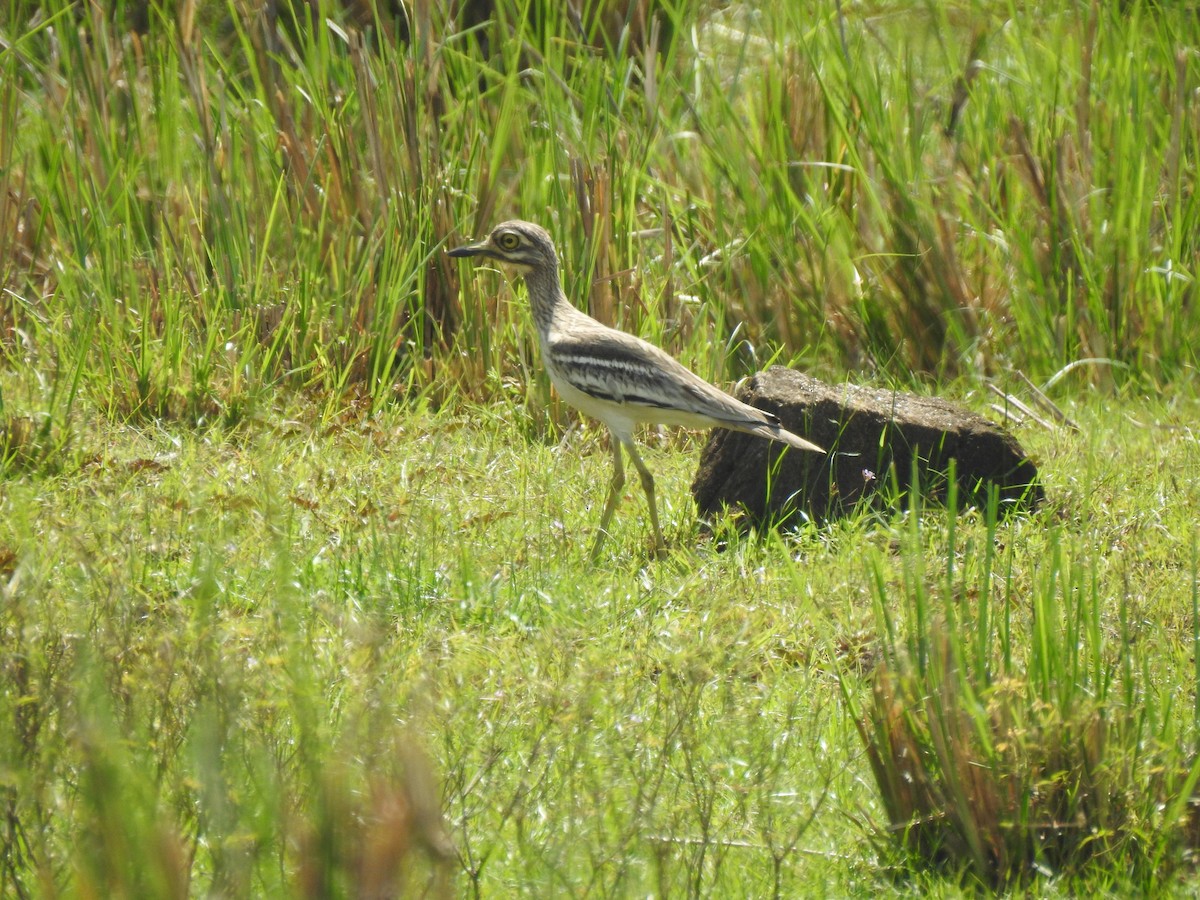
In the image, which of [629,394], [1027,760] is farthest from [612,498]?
[1027,760]

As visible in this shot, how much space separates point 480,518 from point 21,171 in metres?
3.67

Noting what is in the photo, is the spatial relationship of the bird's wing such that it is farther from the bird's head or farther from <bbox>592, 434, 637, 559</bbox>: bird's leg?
the bird's head

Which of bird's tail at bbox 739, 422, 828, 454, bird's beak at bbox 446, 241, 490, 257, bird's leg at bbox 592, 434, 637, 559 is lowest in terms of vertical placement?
bird's leg at bbox 592, 434, 637, 559

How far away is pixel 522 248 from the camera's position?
6410 millimetres

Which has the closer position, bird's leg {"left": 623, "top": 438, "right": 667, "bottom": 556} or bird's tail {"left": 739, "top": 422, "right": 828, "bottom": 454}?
bird's tail {"left": 739, "top": 422, "right": 828, "bottom": 454}

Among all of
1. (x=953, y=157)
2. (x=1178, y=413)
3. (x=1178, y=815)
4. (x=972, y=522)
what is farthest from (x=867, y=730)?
(x=953, y=157)

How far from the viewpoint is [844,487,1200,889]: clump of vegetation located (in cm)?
315

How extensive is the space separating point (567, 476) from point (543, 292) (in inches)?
32.1

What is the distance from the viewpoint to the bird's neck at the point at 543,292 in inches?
252

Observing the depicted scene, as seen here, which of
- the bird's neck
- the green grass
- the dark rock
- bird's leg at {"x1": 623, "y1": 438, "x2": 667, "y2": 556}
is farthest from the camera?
the bird's neck

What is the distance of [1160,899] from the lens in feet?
10.0

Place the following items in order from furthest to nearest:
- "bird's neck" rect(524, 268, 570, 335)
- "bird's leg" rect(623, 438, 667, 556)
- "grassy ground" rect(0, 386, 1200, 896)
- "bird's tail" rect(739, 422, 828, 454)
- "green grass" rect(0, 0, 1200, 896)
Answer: "bird's neck" rect(524, 268, 570, 335) < "bird's leg" rect(623, 438, 667, 556) < "bird's tail" rect(739, 422, 828, 454) < "green grass" rect(0, 0, 1200, 896) < "grassy ground" rect(0, 386, 1200, 896)

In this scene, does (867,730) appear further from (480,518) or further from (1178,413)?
(1178,413)

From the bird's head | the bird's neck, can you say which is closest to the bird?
the bird's neck
